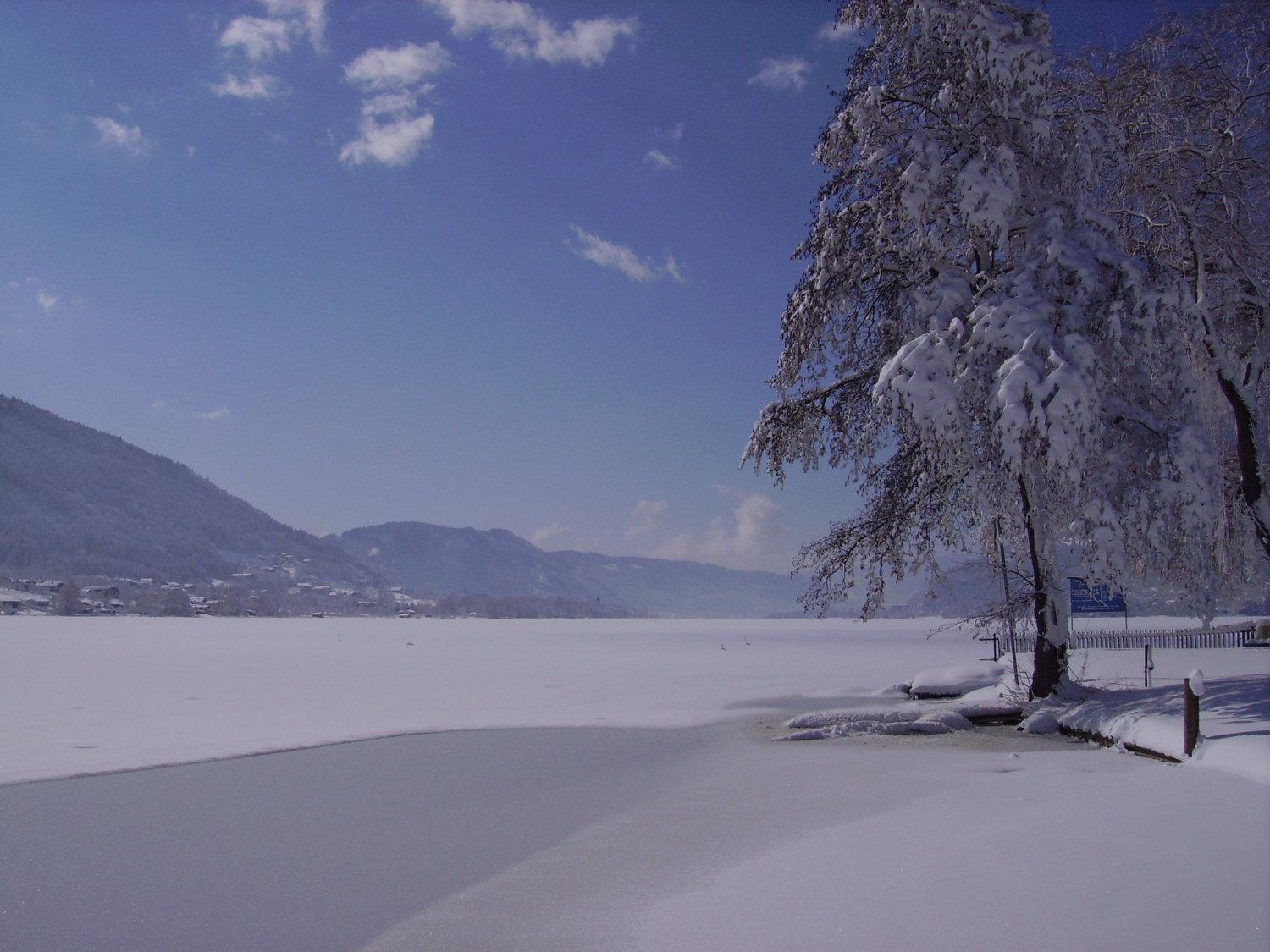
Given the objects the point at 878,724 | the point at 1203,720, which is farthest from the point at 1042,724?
the point at 1203,720

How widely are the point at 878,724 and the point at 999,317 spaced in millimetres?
6762

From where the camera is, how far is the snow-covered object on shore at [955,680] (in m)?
19.6

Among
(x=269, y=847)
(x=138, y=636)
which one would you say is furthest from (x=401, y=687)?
(x=138, y=636)

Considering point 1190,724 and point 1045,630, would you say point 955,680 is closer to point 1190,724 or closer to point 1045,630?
point 1045,630

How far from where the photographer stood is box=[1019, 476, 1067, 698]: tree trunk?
14.3 metres

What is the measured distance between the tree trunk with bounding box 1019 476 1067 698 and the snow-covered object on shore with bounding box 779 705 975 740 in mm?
1447

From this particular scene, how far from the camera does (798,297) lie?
603 inches

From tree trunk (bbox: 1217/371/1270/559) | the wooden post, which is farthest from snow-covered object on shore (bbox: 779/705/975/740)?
tree trunk (bbox: 1217/371/1270/559)

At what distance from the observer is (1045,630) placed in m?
14.5

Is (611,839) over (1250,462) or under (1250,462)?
under

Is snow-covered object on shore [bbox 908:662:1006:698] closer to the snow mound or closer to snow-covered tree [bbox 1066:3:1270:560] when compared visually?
the snow mound

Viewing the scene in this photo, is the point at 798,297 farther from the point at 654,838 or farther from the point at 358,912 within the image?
the point at 358,912

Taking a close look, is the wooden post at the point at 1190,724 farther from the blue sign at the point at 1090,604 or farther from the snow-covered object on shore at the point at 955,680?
the snow-covered object on shore at the point at 955,680

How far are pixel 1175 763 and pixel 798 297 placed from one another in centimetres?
887
